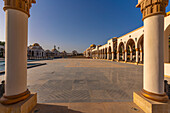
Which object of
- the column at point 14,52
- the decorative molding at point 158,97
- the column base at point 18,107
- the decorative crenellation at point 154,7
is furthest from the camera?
the decorative crenellation at point 154,7

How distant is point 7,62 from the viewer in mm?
2088

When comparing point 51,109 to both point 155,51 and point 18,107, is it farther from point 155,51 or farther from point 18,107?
point 155,51

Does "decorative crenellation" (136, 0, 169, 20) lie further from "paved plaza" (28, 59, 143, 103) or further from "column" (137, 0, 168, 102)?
"paved plaza" (28, 59, 143, 103)

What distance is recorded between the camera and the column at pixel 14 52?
2076 millimetres

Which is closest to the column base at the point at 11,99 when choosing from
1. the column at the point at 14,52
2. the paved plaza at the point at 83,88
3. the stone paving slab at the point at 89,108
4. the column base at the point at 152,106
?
the column at the point at 14,52

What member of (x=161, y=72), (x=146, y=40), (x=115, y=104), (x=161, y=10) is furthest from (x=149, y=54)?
(x=115, y=104)

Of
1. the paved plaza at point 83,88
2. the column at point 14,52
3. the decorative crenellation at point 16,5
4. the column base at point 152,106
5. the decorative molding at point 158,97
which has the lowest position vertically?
the paved plaza at point 83,88

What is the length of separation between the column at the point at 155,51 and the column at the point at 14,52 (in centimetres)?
395

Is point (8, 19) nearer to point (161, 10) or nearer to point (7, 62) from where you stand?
point (7, 62)

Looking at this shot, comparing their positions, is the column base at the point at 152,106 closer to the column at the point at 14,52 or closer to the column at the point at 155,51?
the column at the point at 155,51

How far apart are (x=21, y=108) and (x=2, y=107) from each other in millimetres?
525

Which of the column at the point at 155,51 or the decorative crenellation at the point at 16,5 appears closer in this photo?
the decorative crenellation at the point at 16,5

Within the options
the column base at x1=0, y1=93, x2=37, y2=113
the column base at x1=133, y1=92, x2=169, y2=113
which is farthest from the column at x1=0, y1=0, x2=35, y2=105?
the column base at x1=133, y1=92, x2=169, y2=113

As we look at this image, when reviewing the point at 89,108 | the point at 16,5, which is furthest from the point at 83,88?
the point at 16,5
